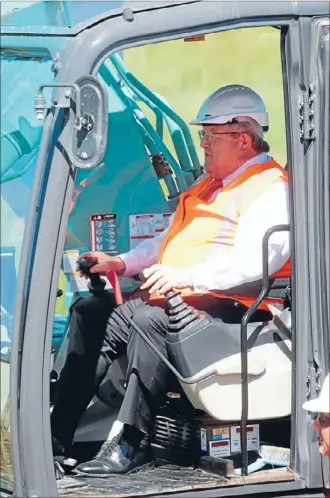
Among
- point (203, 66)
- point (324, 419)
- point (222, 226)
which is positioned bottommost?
→ point (324, 419)

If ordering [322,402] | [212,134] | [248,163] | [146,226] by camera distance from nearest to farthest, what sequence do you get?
[322,402]
[248,163]
[212,134]
[146,226]

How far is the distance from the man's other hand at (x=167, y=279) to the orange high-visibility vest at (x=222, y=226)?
6 centimetres

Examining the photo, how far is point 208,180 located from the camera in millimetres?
4422

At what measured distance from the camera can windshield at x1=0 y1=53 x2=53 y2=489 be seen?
140 inches

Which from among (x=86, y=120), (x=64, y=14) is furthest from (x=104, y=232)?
(x=86, y=120)

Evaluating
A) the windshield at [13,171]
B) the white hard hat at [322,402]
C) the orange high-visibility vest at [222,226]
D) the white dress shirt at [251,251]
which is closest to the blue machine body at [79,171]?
the windshield at [13,171]

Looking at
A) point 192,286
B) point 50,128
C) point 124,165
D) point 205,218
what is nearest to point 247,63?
point 124,165

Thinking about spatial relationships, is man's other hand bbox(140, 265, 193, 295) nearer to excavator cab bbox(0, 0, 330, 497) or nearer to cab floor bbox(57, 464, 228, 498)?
excavator cab bbox(0, 0, 330, 497)

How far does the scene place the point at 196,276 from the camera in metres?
3.93

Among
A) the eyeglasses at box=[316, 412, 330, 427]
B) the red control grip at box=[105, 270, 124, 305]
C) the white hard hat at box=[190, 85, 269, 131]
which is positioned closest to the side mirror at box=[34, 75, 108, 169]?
the white hard hat at box=[190, 85, 269, 131]

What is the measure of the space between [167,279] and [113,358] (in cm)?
53

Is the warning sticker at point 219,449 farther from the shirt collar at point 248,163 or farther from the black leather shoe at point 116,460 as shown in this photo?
the shirt collar at point 248,163

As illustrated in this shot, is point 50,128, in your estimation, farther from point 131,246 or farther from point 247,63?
point 247,63

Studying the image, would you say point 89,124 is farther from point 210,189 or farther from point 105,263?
point 105,263
